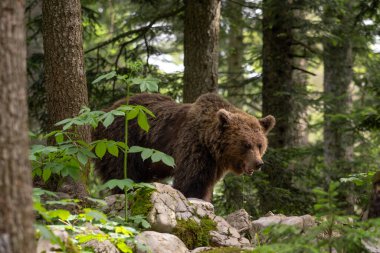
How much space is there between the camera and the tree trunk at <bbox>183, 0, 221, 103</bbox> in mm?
9961

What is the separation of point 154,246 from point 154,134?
443 centimetres

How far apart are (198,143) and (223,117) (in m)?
0.55

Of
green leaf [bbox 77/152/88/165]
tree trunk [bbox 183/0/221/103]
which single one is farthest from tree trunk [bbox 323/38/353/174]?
green leaf [bbox 77/152/88/165]

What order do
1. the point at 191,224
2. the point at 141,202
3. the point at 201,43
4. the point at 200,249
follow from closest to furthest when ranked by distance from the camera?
1. the point at 200,249
2. the point at 141,202
3. the point at 191,224
4. the point at 201,43

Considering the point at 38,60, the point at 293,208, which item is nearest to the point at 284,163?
the point at 293,208

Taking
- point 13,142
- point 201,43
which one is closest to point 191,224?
point 13,142

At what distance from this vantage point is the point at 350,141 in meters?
15.2

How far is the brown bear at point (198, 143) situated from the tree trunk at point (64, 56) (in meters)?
2.15

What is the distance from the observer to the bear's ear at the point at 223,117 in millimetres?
8648

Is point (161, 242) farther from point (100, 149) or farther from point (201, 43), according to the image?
point (201, 43)

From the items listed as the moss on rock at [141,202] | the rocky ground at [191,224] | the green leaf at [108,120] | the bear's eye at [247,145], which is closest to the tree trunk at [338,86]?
the bear's eye at [247,145]

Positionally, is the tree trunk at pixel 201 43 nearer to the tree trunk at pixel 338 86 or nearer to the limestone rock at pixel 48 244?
the tree trunk at pixel 338 86

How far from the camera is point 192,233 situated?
5.99m

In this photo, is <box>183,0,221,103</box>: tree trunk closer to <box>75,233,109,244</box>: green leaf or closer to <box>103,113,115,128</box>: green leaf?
<box>103,113,115,128</box>: green leaf
